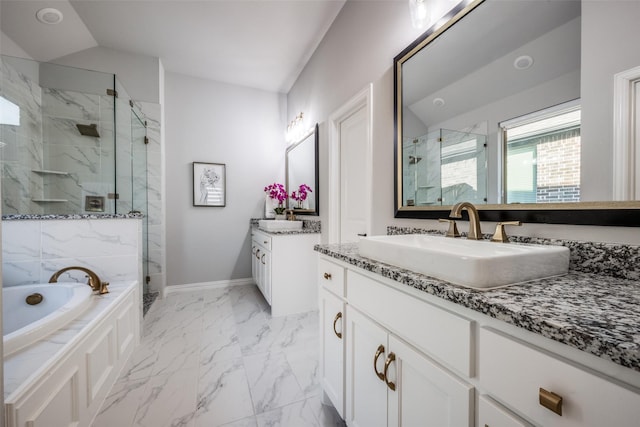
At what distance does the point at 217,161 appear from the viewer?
3.39m

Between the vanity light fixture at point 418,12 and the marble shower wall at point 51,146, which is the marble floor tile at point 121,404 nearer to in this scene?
the marble shower wall at point 51,146

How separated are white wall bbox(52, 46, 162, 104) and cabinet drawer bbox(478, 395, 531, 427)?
3.70m

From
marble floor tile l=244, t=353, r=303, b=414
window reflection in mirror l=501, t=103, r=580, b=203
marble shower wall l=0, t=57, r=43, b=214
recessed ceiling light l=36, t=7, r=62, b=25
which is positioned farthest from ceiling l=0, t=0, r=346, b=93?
marble floor tile l=244, t=353, r=303, b=414

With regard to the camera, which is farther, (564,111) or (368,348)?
(368,348)

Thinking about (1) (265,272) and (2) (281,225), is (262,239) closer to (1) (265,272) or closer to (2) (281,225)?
(2) (281,225)

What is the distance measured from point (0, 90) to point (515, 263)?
334 cm

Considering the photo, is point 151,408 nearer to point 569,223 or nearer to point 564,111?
point 569,223

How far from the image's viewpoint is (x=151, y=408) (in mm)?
1343

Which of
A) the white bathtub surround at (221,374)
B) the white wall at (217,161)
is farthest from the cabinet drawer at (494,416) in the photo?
the white wall at (217,161)

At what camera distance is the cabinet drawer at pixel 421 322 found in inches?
23.3

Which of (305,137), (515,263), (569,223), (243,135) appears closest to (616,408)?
(515,263)

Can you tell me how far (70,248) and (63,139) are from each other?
117 centimetres

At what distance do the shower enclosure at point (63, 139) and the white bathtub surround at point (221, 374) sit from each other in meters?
1.28

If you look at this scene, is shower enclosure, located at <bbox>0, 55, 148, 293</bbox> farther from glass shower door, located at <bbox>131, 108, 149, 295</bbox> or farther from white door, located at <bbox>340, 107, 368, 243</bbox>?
white door, located at <bbox>340, 107, 368, 243</bbox>
